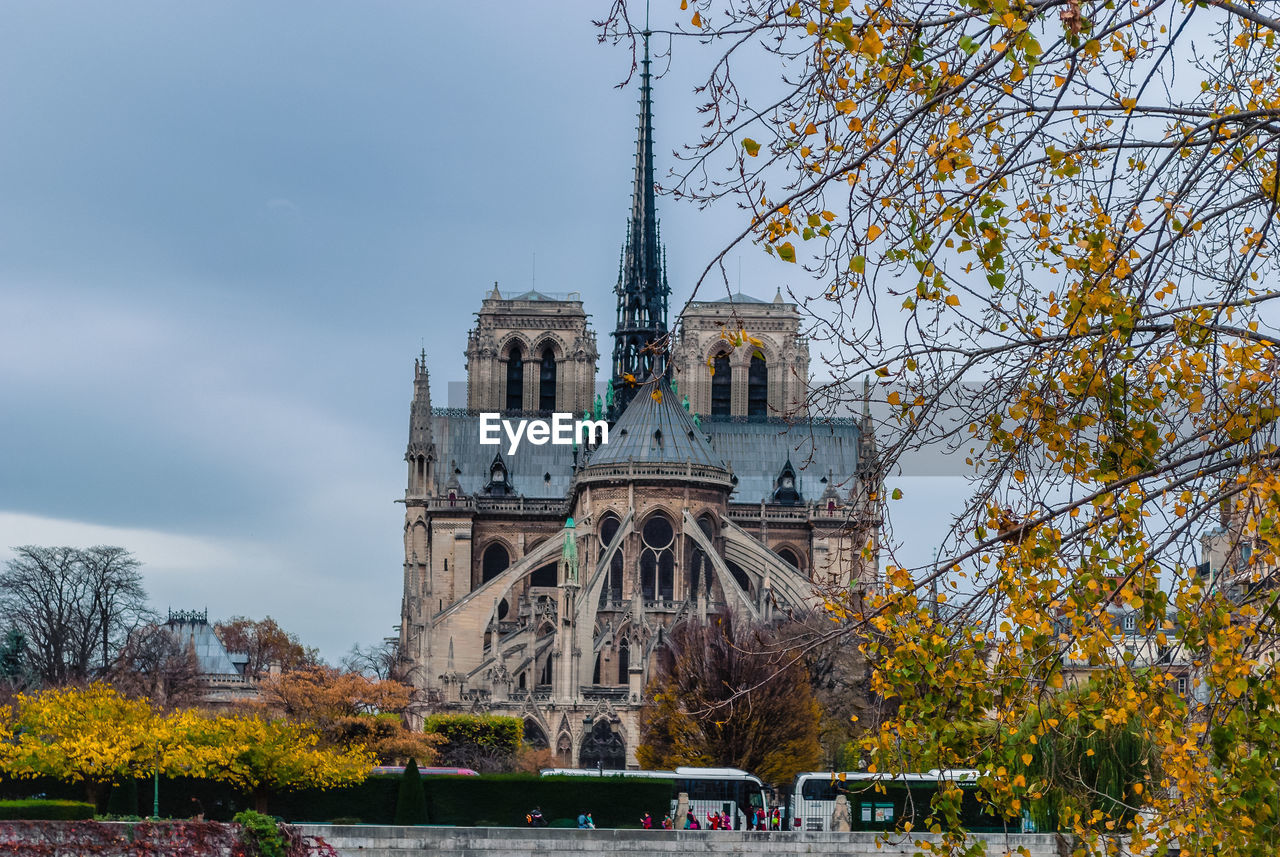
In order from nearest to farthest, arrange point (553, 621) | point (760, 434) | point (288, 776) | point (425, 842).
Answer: point (425, 842) < point (288, 776) < point (553, 621) < point (760, 434)

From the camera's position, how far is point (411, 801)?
40.7 meters

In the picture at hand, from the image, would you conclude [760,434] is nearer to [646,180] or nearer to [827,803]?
[646,180]

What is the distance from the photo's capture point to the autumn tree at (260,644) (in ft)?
390

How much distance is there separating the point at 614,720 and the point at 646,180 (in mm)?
39419

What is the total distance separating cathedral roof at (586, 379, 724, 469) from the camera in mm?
78500

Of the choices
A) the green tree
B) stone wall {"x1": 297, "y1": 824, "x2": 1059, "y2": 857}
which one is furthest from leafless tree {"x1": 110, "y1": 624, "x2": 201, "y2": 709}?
stone wall {"x1": 297, "y1": 824, "x2": 1059, "y2": 857}

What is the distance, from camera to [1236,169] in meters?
11.9

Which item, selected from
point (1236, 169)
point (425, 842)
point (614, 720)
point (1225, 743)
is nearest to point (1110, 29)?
point (1236, 169)

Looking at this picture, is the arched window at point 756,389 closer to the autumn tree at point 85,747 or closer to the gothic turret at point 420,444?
the gothic turret at point 420,444

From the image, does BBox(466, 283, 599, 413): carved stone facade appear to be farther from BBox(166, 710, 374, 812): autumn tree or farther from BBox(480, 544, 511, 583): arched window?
BBox(166, 710, 374, 812): autumn tree

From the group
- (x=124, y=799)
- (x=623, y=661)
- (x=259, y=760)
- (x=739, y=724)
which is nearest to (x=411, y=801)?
(x=259, y=760)

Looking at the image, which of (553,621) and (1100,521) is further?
(553,621)

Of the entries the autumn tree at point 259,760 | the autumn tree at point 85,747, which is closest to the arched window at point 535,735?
the autumn tree at point 259,760

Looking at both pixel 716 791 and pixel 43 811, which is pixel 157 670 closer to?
pixel 716 791
